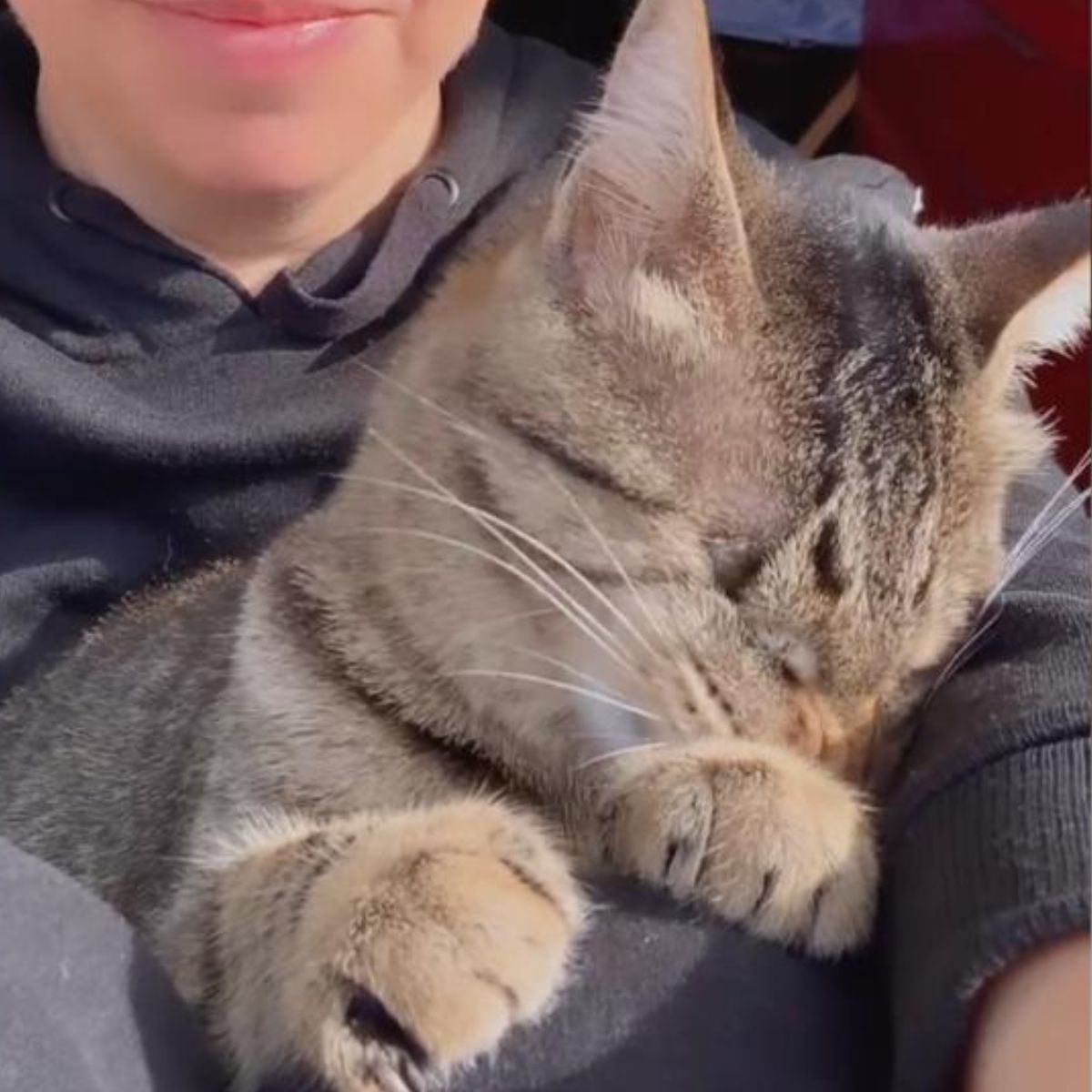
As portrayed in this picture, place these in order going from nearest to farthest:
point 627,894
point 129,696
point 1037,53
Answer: point 627,894 < point 129,696 < point 1037,53

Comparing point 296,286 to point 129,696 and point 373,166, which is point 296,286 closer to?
point 373,166

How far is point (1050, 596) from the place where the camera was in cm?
96

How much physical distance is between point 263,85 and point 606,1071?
0.64m

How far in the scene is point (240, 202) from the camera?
4.11 ft

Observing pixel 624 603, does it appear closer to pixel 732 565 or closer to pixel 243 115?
pixel 732 565

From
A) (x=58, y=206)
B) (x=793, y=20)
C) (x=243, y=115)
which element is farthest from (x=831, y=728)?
(x=793, y=20)

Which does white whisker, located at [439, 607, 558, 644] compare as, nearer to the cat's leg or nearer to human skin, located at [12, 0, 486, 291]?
the cat's leg

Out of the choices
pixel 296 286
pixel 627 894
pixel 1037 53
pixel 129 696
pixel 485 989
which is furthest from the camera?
pixel 1037 53

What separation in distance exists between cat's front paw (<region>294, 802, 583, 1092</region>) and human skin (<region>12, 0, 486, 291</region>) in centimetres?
53

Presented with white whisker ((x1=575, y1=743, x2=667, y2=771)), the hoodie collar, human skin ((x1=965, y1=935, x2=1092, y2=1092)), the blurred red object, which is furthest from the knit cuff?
the blurred red object

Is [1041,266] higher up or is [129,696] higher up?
[1041,266]

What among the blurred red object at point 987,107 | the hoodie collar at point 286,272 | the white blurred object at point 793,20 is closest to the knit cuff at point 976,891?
the hoodie collar at point 286,272

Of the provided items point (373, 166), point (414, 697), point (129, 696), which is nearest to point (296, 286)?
point (373, 166)

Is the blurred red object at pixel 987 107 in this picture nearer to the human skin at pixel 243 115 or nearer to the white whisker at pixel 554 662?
the human skin at pixel 243 115
